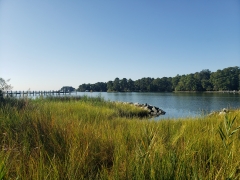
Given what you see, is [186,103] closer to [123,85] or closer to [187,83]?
[187,83]

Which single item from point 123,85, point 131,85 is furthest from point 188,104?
point 131,85

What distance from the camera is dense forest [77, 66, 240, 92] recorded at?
3135 inches

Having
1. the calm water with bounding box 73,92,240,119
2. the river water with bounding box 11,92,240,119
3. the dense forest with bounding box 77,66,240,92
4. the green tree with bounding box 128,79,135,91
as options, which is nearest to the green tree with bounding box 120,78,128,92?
the dense forest with bounding box 77,66,240,92

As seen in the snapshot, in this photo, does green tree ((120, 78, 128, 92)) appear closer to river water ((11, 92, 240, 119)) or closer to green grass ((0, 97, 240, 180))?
river water ((11, 92, 240, 119))

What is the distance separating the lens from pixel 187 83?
284 ft

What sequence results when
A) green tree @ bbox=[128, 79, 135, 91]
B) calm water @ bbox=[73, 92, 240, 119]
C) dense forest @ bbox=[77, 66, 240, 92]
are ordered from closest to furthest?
calm water @ bbox=[73, 92, 240, 119] → dense forest @ bbox=[77, 66, 240, 92] → green tree @ bbox=[128, 79, 135, 91]

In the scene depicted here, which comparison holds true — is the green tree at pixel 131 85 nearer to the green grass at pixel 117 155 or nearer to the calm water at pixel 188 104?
the calm water at pixel 188 104

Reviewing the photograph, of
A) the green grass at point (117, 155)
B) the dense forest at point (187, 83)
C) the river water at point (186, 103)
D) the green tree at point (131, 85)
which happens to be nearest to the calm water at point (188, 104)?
the river water at point (186, 103)

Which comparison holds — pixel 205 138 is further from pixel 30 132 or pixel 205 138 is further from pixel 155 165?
pixel 30 132

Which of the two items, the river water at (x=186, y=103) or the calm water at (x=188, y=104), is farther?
the calm water at (x=188, y=104)

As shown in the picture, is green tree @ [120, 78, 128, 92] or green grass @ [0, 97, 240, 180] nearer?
green grass @ [0, 97, 240, 180]

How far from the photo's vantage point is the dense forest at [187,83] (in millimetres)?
79625

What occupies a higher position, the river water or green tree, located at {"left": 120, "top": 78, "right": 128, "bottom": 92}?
green tree, located at {"left": 120, "top": 78, "right": 128, "bottom": 92}

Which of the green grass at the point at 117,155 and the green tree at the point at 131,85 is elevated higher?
the green tree at the point at 131,85
